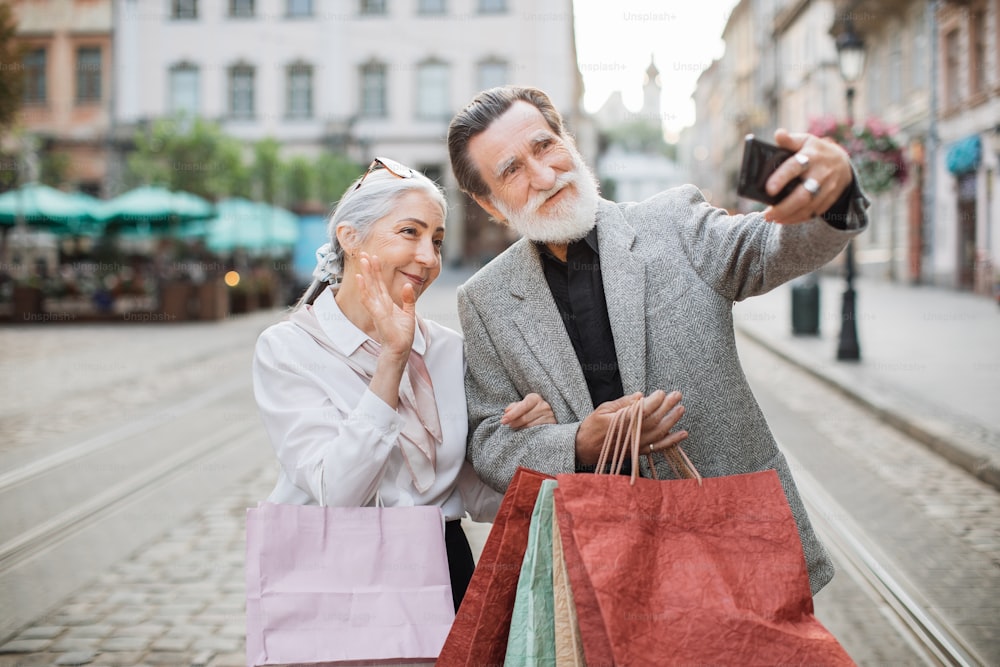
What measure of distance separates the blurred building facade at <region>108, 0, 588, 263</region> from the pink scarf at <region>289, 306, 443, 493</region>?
134 ft

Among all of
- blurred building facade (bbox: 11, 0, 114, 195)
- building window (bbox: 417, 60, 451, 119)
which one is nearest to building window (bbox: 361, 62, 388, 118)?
building window (bbox: 417, 60, 451, 119)

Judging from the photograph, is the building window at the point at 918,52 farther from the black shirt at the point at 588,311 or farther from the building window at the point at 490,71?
the black shirt at the point at 588,311

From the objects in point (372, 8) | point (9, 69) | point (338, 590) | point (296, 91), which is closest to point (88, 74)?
point (296, 91)

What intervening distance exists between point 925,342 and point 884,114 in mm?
19797

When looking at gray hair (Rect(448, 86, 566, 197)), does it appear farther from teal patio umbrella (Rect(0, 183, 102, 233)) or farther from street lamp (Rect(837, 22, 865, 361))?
teal patio umbrella (Rect(0, 183, 102, 233))

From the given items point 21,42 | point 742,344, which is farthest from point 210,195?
point 742,344

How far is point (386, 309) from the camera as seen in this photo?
218cm

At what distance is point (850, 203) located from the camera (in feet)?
Result: 5.90

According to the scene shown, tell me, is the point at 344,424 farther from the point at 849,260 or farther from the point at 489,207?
the point at 849,260

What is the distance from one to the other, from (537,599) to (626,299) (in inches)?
27.8

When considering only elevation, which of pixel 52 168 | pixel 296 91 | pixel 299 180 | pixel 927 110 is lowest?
pixel 299 180

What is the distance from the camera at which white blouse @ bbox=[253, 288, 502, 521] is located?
2115 millimetres

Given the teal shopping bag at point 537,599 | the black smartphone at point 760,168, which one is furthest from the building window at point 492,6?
the teal shopping bag at point 537,599

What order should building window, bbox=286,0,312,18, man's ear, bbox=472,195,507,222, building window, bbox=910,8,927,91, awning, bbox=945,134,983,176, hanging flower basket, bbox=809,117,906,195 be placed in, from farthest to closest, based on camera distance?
building window, bbox=286,0,312,18, building window, bbox=910,8,927,91, awning, bbox=945,134,983,176, hanging flower basket, bbox=809,117,906,195, man's ear, bbox=472,195,507,222
